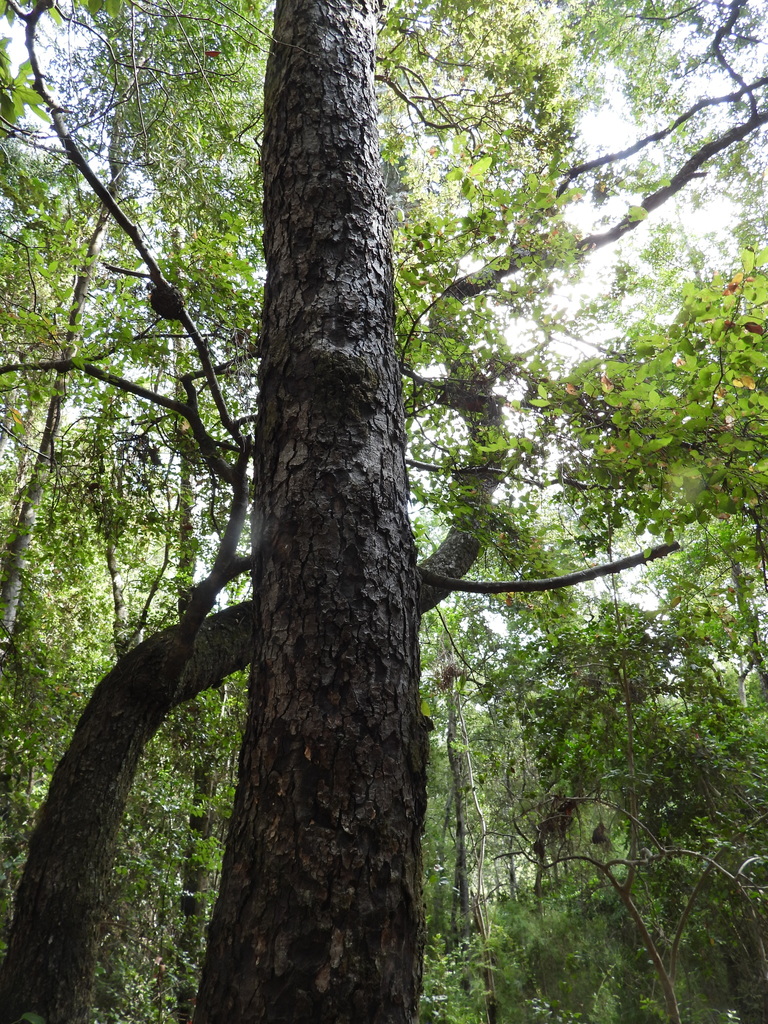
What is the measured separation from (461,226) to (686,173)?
341cm

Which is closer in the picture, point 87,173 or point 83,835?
point 87,173

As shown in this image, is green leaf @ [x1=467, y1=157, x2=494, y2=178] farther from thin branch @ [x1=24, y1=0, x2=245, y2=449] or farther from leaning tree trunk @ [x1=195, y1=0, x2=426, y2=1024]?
thin branch @ [x1=24, y1=0, x2=245, y2=449]

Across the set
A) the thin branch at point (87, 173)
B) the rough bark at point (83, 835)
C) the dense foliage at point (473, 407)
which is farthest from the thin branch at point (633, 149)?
the rough bark at point (83, 835)

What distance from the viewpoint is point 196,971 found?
5691mm

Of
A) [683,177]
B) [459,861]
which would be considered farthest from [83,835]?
→ [459,861]

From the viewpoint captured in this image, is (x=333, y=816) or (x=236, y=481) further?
(x=236, y=481)

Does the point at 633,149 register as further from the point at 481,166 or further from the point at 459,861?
the point at 459,861

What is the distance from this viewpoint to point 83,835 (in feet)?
8.16

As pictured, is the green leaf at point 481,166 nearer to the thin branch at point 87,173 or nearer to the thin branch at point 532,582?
the thin branch at point 87,173

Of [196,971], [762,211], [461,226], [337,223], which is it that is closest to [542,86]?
[762,211]

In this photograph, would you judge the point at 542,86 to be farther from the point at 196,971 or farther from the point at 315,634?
the point at 196,971

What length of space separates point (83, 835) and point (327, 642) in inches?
83.9

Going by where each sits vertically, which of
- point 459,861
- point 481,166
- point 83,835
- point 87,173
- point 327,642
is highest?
point 481,166

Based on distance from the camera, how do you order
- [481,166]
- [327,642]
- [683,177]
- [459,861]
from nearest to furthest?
[327,642], [481,166], [683,177], [459,861]
